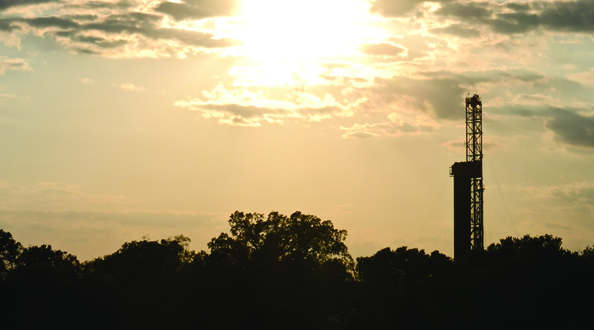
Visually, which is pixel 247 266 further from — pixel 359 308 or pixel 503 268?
pixel 503 268

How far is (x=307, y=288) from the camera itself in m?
117

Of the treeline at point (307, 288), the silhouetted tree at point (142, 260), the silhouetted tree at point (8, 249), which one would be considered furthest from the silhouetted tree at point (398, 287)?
the silhouetted tree at point (8, 249)

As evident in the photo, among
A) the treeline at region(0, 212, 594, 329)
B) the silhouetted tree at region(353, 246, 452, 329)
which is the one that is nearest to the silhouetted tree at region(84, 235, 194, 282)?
the treeline at region(0, 212, 594, 329)

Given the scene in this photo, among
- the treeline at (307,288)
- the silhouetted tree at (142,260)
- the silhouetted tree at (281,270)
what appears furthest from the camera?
the silhouetted tree at (142,260)

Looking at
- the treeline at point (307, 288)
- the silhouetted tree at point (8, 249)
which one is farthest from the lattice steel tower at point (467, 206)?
the silhouetted tree at point (8, 249)

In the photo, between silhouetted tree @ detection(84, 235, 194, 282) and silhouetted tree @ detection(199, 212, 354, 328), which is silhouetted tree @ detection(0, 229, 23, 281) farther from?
silhouetted tree @ detection(199, 212, 354, 328)

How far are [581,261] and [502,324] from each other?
13515 millimetres

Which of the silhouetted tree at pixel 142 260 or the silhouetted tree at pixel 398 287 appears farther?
the silhouetted tree at pixel 142 260

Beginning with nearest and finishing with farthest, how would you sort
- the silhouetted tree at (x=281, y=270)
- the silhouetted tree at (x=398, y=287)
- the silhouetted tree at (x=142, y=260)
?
the silhouetted tree at (x=398, y=287) → the silhouetted tree at (x=281, y=270) → the silhouetted tree at (x=142, y=260)

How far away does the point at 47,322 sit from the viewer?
99.4 metres

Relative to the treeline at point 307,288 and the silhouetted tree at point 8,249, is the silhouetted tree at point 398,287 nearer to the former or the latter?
the treeline at point 307,288

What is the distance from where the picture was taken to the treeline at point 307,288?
89188 millimetres

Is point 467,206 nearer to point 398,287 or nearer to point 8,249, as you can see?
point 398,287

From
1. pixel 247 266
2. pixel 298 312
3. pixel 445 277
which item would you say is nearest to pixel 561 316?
pixel 445 277
